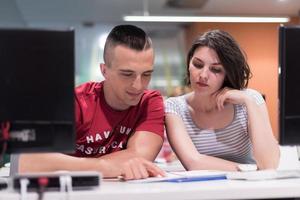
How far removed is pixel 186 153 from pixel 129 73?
0.35 m

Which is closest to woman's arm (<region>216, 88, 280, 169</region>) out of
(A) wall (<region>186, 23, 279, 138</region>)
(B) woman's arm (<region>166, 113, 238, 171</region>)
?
(B) woman's arm (<region>166, 113, 238, 171</region>)

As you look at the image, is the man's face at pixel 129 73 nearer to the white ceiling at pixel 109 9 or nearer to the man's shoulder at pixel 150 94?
the man's shoulder at pixel 150 94

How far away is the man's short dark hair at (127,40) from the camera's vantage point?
163 centimetres

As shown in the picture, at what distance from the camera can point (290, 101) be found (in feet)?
3.66

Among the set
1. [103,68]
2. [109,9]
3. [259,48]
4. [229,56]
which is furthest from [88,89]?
[259,48]

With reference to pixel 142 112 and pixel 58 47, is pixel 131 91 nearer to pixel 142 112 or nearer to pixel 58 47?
pixel 142 112

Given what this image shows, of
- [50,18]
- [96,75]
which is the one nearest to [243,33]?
[96,75]

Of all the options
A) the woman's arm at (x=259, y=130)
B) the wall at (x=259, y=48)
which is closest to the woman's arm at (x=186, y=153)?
the woman's arm at (x=259, y=130)

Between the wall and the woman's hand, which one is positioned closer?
the woman's hand

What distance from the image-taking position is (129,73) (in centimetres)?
156

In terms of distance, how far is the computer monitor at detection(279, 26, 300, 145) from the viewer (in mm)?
1113

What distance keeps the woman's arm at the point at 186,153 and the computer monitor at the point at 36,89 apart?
24.5 inches

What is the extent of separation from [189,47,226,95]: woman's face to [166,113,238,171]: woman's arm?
0.54 ft

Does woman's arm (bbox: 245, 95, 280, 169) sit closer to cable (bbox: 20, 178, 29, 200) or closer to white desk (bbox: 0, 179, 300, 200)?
white desk (bbox: 0, 179, 300, 200)
